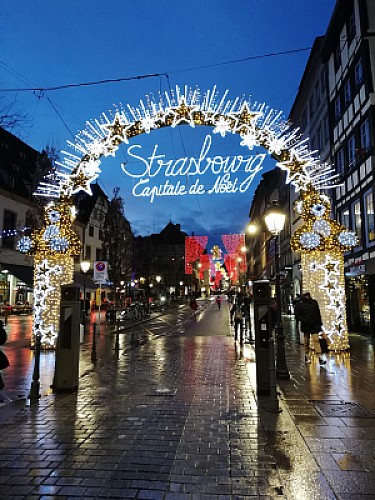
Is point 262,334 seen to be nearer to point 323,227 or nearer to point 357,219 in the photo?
point 323,227

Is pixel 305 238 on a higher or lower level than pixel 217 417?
higher

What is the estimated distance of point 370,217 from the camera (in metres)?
18.8

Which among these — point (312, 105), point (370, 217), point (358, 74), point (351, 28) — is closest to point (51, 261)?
point (370, 217)

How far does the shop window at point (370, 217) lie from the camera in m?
18.5

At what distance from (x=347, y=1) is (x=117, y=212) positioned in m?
24.1

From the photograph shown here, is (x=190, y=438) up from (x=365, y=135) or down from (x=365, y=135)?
down

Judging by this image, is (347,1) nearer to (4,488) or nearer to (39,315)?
(39,315)

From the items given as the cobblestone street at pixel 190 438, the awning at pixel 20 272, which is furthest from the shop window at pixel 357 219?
the awning at pixel 20 272

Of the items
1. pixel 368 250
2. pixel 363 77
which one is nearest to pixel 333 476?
pixel 368 250

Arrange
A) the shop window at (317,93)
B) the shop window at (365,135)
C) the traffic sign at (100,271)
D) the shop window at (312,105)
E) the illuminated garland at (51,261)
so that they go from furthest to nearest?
1. the shop window at (312,105)
2. the shop window at (317,93)
3. the shop window at (365,135)
4. the traffic sign at (100,271)
5. the illuminated garland at (51,261)

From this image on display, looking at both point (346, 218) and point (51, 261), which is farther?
point (346, 218)

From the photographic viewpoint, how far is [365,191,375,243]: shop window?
1846cm

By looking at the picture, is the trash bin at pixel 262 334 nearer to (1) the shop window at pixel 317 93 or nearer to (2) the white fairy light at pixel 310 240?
(2) the white fairy light at pixel 310 240

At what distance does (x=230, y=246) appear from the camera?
41688 mm
